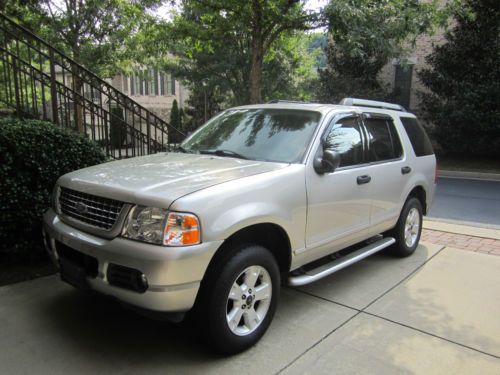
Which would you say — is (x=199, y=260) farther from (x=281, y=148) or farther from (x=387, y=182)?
(x=387, y=182)

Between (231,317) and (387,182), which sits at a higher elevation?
(387,182)

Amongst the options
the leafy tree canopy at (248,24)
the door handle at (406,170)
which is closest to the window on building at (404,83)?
the leafy tree canopy at (248,24)

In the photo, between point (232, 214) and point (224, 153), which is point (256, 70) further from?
point (232, 214)

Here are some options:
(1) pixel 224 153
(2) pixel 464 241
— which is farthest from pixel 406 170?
(1) pixel 224 153

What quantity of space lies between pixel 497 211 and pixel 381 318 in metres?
5.98

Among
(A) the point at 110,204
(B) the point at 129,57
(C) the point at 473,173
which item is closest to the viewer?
(A) the point at 110,204

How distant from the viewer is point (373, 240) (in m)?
5.09

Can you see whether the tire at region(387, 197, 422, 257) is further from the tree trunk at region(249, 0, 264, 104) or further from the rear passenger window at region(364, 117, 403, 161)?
the tree trunk at region(249, 0, 264, 104)

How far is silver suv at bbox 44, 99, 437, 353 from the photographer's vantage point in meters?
2.71

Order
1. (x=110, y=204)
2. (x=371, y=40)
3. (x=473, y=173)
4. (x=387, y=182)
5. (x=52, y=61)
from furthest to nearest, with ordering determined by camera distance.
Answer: (x=473, y=173)
(x=371, y=40)
(x=52, y=61)
(x=387, y=182)
(x=110, y=204)

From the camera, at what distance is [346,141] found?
4164mm

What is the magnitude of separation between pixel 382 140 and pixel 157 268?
3.12m

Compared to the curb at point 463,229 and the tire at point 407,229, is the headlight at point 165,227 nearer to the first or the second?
the tire at point 407,229

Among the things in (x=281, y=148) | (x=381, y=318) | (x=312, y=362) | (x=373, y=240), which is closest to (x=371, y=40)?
(x=373, y=240)
